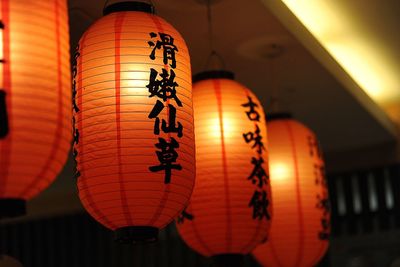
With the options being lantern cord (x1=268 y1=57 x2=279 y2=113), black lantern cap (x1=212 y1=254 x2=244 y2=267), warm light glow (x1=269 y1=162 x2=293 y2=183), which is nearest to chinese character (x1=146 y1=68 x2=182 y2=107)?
black lantern cap (x1=212 y1=254 x2=244 y2=267)

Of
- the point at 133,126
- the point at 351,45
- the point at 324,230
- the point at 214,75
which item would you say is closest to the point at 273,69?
the point at 351,45

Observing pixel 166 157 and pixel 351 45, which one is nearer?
pixel 166 157

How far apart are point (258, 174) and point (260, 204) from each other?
0.15 metres

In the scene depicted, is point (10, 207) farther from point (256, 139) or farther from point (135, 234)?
point (256, 139)

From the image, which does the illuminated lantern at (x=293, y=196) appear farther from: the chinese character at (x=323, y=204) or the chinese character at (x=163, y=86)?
the chinese character at (x=163, y=86)

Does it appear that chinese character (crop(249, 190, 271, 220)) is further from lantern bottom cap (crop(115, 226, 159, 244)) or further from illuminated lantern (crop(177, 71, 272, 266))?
lantern bottom cap (crop(115, 226, 159, 244))

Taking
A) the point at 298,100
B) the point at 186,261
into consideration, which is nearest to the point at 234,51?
the point at 298,100

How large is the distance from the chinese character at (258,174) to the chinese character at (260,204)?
5cm

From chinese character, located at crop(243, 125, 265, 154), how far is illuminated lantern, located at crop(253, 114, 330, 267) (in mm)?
801

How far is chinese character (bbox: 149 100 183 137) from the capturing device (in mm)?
3142

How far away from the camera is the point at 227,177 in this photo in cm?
390

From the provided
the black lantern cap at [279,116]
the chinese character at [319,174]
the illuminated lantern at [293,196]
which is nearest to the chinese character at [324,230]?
the illuminated lantern at [293,196]

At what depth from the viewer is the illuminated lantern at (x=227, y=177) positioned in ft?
12.8

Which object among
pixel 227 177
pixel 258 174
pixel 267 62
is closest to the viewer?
pixel 227 177
